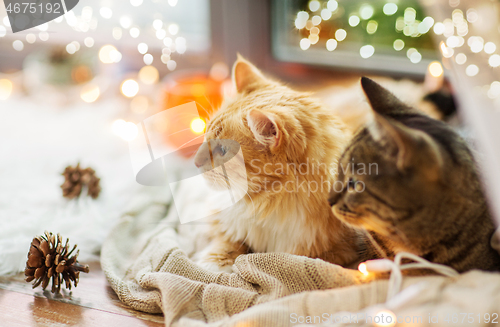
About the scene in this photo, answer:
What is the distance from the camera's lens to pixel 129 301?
86cm

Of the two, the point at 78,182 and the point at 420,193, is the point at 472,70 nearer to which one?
the point at 420,193

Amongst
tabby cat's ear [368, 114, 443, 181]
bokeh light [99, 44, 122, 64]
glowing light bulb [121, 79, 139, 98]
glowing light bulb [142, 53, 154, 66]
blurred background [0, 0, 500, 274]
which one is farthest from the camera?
A: glowing light bulb [142, 53, 154, 66]

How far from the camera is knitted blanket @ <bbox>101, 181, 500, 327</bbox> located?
2.01 ft

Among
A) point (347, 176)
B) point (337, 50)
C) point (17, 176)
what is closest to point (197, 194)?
point (347, 176)

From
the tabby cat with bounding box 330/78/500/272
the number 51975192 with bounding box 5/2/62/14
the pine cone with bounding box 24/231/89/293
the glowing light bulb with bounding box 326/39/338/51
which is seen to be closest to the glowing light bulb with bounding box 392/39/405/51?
the glowing light bulb with bounding box 326/39/338/51

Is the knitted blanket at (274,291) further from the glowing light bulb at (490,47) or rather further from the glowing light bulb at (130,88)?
the glowing light bulb at (130,88)

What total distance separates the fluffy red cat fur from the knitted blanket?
0.11 meters

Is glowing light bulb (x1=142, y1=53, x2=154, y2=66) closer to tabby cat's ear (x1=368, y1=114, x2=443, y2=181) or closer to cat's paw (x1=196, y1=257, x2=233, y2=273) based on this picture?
cat's paw (x1=196, y1=257, x2=233, y2=273)

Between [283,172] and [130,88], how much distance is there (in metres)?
1.85

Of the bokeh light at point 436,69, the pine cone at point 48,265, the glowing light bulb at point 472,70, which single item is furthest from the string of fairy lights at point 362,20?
the pine cone at point 48,265

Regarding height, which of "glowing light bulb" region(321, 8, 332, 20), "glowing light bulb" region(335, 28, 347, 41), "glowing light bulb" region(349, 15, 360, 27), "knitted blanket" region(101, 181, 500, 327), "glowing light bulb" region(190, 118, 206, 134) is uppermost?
"glowing light bulb" region(321, 8, 332, 20)

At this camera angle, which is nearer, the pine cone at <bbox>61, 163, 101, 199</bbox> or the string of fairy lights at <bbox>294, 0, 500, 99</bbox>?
the pine cone at <bbox>61, 163, 101, 199</bbox>

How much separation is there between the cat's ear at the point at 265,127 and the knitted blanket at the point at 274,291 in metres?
0.30

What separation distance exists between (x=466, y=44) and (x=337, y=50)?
177 cm
